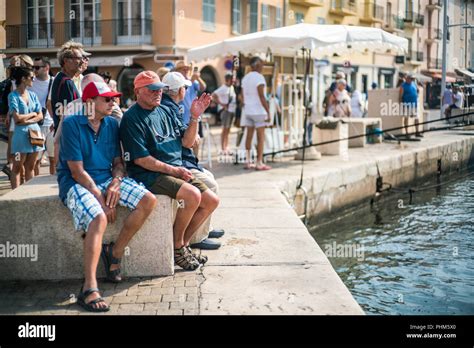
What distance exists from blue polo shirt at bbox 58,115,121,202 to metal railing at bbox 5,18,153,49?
3.00 meters

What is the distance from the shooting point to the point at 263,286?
16.5 ft

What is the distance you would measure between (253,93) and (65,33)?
387 cm

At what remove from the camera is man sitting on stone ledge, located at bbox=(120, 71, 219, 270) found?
5332mm

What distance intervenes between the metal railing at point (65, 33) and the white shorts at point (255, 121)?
10.1ft

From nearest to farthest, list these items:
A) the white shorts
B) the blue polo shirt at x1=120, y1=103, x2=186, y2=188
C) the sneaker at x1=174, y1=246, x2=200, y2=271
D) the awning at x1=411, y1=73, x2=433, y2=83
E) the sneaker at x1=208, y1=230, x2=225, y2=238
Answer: the blue polo shirt at x1=120, y1=103, x2=186, y2=188, the sneaker at x1=174, y1=246, x2=200, y2=271, the sneaker at x1=208, y1=230, x2=225, y2=238, the white shorts, the awning at x1=411, y1=73, x2=433, y2=83

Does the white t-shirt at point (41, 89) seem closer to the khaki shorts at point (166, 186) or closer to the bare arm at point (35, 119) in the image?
the bare arm at point (35, 119)

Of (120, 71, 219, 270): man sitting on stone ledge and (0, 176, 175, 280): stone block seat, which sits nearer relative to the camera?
(0, 176, 175, 280): stone block seat

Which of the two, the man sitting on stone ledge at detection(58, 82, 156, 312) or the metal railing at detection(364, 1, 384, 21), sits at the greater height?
the metal railing at detection(364, 1, 384, 21)

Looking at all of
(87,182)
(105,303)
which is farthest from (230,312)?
(87,182)

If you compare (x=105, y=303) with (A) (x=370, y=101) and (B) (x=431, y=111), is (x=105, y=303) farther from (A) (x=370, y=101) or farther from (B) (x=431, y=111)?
(B) (x=431, y=111)

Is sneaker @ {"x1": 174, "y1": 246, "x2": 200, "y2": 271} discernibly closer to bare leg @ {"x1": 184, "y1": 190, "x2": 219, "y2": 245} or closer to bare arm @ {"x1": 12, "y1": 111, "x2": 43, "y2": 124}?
bare leg @ {"x1": 184, "y1": 190, "x2": 219, "y2": 245}

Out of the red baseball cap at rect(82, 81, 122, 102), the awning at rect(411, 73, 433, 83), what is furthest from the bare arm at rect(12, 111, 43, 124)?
the awning at rect(411, 73, 433, 83)

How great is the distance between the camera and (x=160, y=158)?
552 centimetres

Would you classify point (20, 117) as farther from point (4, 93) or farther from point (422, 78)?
point (422, 78)
